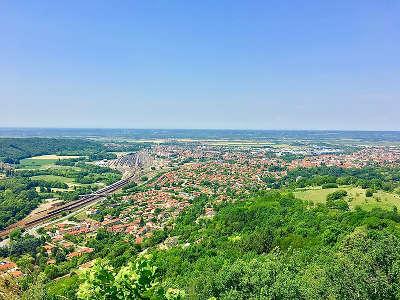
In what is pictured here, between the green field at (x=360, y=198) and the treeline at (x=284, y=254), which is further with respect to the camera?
the green field at (x=360, y=198)

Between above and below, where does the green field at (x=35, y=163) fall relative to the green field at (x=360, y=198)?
below

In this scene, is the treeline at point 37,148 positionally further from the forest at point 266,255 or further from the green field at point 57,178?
the forest at point 266,255

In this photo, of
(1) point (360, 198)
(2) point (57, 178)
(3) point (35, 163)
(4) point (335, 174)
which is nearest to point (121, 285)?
(1) point (360, 198)

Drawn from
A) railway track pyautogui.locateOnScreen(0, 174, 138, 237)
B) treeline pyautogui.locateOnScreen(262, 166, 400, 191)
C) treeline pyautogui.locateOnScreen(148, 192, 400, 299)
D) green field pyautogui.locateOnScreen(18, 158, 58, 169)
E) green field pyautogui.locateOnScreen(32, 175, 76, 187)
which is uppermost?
treeline pyautogui.locateOnScreen(148, 192, 400, 299)

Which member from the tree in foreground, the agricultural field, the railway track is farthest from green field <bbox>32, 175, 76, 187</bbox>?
the tree in foreground

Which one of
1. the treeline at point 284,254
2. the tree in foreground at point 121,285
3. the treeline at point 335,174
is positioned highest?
the tree in foreground at point 121,285

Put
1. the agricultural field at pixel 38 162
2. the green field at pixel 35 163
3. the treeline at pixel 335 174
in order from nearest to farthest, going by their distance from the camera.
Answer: the treeline at pixel 335 174 < the green field at pixel 35 163 < the agricultural field at pixel 38 162

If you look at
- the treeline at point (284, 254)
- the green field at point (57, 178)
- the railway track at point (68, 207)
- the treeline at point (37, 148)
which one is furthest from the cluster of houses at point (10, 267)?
the treeline at point (37, 148)

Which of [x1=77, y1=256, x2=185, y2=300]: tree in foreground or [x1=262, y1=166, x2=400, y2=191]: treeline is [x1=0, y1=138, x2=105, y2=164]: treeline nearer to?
[x1=262, y1=166, x2=400, y2=191]: treeline
